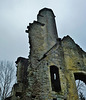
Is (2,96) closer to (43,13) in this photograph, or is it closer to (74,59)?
(74,59)

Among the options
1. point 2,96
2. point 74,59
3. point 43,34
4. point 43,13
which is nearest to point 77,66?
point 74,59

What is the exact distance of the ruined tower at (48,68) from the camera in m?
8.05

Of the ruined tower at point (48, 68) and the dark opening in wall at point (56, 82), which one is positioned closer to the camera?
the ruined tower at point (48, 68)

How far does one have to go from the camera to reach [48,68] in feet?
29.2

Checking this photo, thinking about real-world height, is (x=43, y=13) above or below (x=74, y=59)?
above

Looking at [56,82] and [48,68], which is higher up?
[48,68]

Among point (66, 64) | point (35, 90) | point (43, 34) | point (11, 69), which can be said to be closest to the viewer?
point (35, 90)

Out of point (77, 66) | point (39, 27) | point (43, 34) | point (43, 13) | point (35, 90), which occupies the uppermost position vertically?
point (43, 13)

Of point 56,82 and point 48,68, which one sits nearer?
point 48,68

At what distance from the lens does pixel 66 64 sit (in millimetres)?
9633

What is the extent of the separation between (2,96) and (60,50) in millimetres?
9114

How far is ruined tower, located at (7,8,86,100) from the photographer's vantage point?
8.05 metres

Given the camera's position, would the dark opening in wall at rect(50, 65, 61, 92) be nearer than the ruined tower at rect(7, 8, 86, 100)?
No

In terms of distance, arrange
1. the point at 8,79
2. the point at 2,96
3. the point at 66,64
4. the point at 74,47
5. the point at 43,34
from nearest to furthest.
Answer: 1. the point at 66,64
2. the point at 74,47
3. the point at 43,34
4. the point at 2,96
5. the point at 8,79
